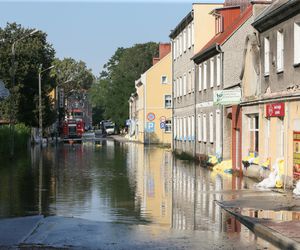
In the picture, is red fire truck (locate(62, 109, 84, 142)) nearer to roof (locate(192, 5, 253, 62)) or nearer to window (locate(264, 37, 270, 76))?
roof (locate(192, 5, 253, 62))

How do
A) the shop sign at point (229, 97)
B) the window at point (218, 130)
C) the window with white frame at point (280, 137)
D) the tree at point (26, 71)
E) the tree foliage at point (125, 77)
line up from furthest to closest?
the tree foliage at point (125, 77), the tree at point (26, 71), the window at point (218, 130), the shop sign at point (229, 97), the window with white frame at point (280, 137)

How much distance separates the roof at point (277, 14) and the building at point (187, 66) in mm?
17578

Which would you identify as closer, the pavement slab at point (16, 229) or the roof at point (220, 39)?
the pavement slab at point (16, 229)

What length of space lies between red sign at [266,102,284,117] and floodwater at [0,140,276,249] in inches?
98.6

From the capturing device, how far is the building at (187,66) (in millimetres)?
41438

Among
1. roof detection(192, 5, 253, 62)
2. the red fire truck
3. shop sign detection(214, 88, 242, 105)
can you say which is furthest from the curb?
the red fire truck

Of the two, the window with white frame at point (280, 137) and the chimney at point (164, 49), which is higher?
the chimney at point (164, 49)

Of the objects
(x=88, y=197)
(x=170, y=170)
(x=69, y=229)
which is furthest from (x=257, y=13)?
(x=69, y=229)

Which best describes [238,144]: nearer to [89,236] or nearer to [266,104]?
[266,104]

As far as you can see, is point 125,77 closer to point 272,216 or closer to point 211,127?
point 211,127

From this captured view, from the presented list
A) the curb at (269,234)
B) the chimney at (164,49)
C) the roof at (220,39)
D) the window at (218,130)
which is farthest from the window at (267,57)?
the chimney at (164,49)

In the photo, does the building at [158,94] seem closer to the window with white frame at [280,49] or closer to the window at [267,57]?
the window at [267,57]

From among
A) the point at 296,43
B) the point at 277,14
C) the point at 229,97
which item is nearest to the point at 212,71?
the point at 229,97

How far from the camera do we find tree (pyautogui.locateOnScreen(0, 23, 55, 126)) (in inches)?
2282
